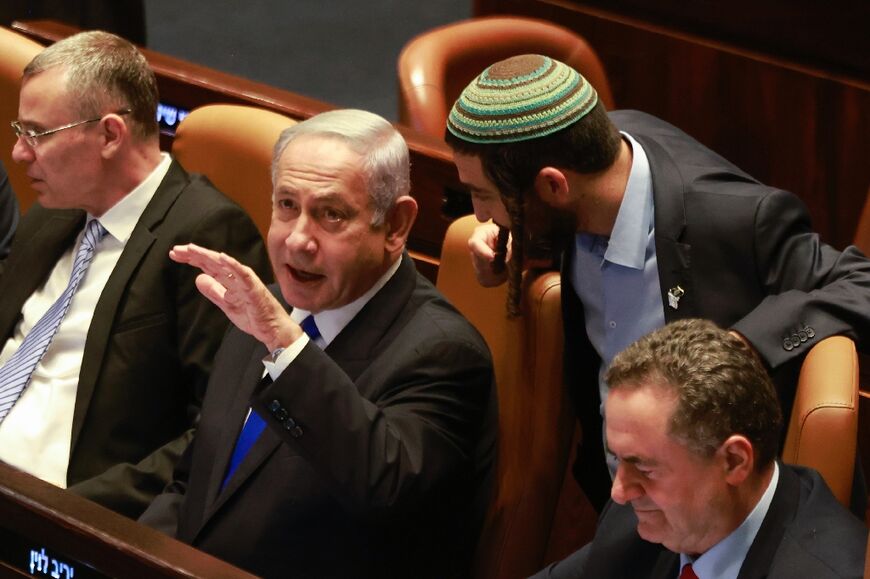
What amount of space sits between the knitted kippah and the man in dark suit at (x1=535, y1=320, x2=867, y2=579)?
0.42m

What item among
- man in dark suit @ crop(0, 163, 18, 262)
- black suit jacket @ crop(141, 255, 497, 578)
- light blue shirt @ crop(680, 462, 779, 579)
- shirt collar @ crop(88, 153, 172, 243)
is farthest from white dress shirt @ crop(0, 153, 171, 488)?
light blue shirt @ crop(680, 462, 779, 579)

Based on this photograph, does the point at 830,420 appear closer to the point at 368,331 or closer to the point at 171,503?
the point at 368,331

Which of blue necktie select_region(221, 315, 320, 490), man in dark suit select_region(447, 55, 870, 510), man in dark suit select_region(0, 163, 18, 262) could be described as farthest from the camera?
man in dark suit select_region(0, 163, 18, 262)

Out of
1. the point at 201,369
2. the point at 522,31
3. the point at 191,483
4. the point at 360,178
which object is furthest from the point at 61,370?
the point at 522,31

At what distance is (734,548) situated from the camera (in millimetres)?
1457

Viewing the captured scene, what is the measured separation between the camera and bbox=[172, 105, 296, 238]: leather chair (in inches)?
96.5

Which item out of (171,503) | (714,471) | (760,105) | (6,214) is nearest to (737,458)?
(714,471)

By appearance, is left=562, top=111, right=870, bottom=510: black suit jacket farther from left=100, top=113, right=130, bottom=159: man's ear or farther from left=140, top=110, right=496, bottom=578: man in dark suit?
left=100, top=113, right=130, bottom=159: man's ear

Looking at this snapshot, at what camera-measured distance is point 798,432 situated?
1611 mm

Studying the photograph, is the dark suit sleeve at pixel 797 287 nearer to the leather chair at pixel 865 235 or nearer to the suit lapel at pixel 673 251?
the suit lapel at pixel 673 251

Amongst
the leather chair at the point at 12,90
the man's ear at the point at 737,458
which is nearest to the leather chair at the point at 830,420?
the man's ear at the point at 737,458

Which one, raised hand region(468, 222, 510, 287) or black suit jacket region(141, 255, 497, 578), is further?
raised hand region(468, 222, 510, 287)

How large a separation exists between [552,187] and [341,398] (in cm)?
41

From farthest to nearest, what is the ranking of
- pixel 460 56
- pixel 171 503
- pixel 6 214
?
pixel 460 56, pixel 6 214, pixel 171 503
